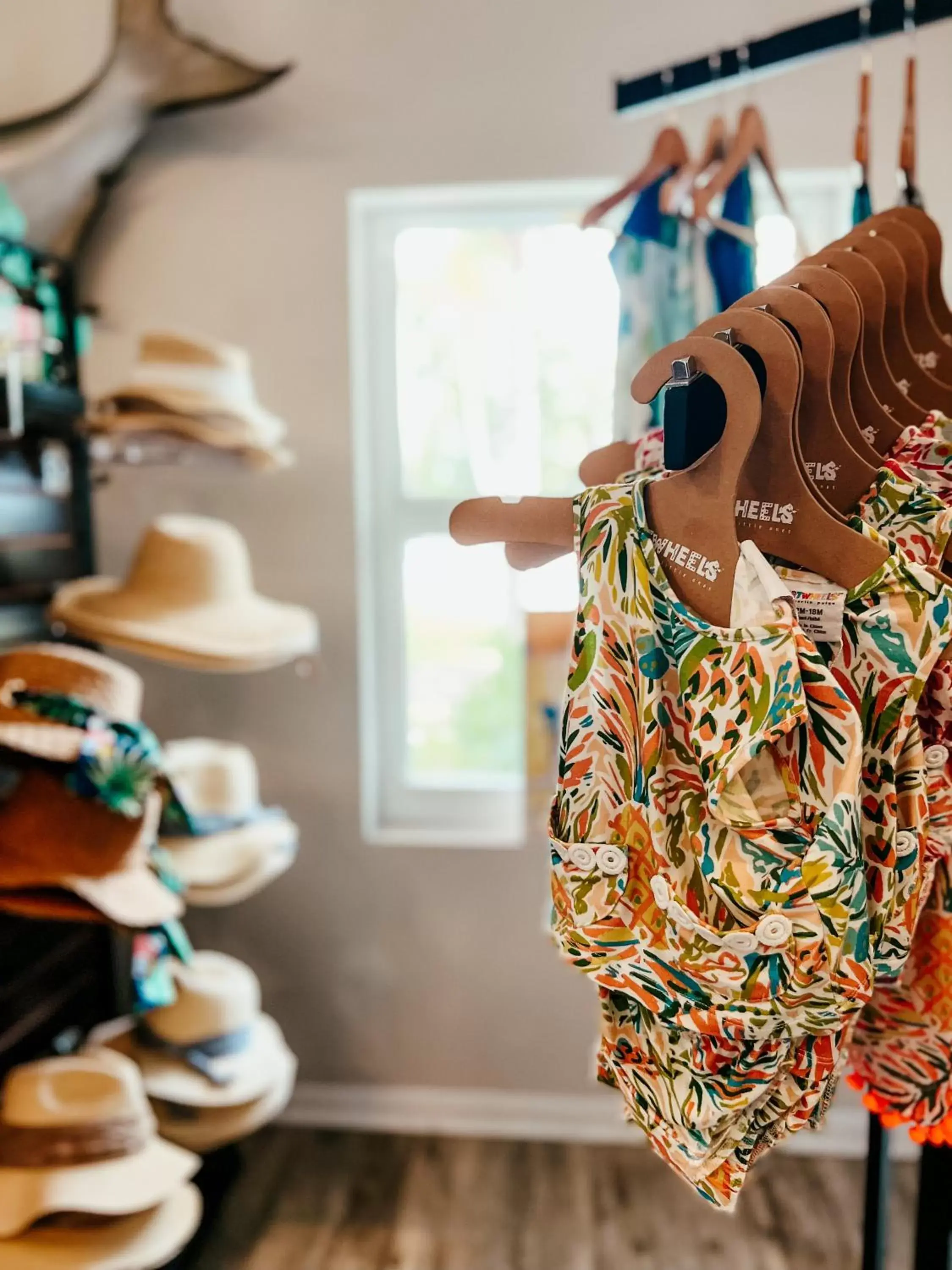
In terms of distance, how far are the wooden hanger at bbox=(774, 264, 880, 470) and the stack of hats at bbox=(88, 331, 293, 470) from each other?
1143 millimetres

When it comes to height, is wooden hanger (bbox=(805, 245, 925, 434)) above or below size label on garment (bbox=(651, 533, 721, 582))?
above

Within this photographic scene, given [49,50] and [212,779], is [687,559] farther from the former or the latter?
[49,50]

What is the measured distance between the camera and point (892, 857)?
0.68 meters

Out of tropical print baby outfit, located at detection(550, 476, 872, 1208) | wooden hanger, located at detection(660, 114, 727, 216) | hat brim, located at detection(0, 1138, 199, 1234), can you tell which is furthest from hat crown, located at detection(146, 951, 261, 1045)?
wooden hanger, located at detection(660, 114, 727, 216)

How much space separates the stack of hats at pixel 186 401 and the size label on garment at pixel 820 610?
1.24 metres

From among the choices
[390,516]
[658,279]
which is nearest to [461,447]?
[390,516]

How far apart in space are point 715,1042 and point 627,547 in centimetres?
36

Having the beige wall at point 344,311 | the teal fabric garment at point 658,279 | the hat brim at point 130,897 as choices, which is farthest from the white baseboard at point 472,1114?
the teal fabric garment at point 658,279

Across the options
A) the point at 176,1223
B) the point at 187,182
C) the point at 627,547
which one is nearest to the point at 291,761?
the point at 176,1223

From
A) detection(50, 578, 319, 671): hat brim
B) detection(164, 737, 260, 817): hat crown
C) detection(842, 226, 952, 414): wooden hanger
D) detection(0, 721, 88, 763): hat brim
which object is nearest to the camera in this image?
detection(842, 226, 952, 414): wooden hanger

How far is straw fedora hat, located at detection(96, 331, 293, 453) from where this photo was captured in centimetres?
166

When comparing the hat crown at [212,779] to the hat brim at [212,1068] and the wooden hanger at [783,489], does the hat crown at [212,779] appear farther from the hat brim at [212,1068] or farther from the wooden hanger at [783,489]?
the wooden hanger at [783,489]

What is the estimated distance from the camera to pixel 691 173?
134 cm

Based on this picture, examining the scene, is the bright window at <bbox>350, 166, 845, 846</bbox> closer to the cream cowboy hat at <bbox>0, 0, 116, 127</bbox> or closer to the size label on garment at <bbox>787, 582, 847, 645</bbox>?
the cream cowboy hat at <bbox>0, 0, 116, 127</bbox>
